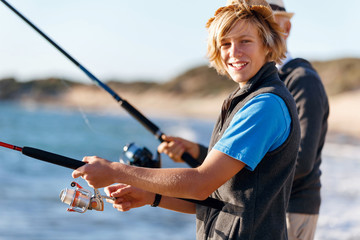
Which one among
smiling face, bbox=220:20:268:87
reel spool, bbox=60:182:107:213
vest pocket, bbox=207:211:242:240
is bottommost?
vest pocket, bbox=207:211:242:240

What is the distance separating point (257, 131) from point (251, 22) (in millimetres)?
450

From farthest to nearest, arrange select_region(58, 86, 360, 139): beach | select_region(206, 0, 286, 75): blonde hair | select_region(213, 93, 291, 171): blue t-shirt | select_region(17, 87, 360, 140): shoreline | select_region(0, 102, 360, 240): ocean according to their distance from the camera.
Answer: select_region(58, 86, 360, 139): beach, select_region(17, 87, 360, 140): shoreline, select_region(0, 102, 360, 240): ocean, select_region(206, 0, 286, 75): blonde hair, select_region(213, 93, 291, 171): blue t-shirt

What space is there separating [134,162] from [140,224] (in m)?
4.49

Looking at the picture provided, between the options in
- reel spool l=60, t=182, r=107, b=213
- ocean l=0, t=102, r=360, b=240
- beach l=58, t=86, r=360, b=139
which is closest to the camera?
reel spool l=60, t=182, r=107, b=213

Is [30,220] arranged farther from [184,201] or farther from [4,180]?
[184,201]

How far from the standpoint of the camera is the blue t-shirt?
1.73 meters

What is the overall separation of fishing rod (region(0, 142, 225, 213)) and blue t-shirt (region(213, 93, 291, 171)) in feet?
0.88

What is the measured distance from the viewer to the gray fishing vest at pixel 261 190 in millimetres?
1788

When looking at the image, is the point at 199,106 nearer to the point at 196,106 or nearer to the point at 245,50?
the point at 196,106

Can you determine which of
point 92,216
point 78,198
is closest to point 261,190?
point 78,198

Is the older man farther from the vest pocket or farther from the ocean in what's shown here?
the ocean

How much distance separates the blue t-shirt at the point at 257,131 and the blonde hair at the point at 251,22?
0.30 m

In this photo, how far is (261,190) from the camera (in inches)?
70.4

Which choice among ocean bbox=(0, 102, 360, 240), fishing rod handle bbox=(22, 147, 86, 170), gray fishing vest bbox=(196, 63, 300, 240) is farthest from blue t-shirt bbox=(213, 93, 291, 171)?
ocean bbox=(0, 102, 360, 240)
